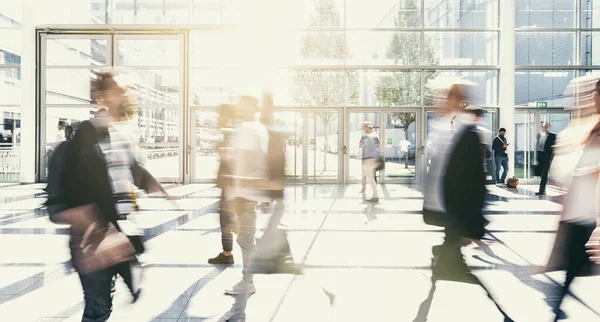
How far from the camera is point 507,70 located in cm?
1547

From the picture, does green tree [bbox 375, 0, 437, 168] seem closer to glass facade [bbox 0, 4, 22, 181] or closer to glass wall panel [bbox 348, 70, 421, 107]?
glass wall panel [bbox 348, 70, 421, 107]

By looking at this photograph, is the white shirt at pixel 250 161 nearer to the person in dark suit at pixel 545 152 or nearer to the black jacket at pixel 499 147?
the person in dark suit at pixel 545 152

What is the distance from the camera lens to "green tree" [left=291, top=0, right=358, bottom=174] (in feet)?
51.9

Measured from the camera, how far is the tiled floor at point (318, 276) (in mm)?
3826

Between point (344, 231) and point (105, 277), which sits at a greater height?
point (105, 277)

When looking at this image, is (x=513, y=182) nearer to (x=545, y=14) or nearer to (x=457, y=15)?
(x=457, y=15)

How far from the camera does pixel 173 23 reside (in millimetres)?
15750

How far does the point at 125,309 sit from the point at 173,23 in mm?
13415

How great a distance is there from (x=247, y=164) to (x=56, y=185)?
146 centimetres

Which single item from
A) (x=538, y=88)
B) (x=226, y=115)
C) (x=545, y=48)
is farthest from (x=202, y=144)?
(x=226, y=115)

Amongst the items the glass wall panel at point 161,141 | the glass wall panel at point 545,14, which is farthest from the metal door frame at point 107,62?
the glass wall panel at point 545,14

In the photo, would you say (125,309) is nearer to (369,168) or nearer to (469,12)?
(369,168)

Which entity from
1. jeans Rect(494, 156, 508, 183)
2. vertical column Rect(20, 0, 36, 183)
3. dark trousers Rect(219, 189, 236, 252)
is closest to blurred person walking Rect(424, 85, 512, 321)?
A: dark trousers Rect(219, 189, 236, 252)

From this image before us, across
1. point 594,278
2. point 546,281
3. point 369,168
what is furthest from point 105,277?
point 369,168
